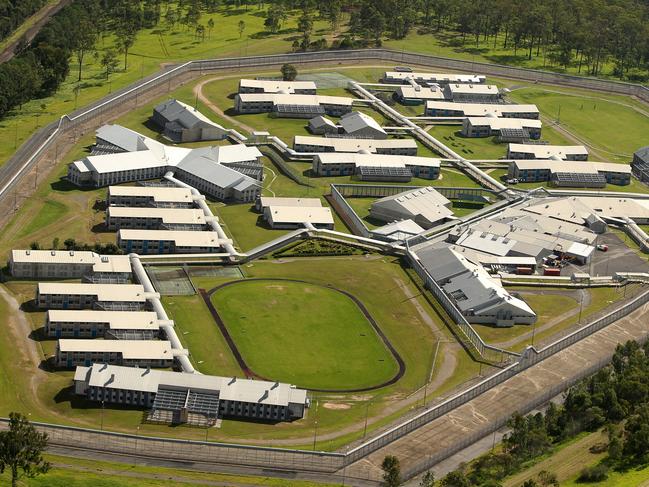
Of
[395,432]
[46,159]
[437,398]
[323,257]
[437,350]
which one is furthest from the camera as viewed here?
[46,159]

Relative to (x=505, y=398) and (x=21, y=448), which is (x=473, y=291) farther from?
(x=21, y=448)

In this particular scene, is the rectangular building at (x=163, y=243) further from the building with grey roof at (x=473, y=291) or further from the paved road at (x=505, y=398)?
the paved road at (x=505, y=398)

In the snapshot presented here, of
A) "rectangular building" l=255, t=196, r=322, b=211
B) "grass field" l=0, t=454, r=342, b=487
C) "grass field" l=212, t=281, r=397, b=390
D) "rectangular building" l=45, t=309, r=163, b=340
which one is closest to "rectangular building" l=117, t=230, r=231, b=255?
"grass field" l=212, t=281, r=397, b=390

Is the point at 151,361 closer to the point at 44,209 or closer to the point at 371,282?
the point at 371,282

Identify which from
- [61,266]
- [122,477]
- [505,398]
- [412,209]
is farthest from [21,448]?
[412,209]

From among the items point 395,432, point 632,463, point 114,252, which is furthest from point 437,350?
point 114,252

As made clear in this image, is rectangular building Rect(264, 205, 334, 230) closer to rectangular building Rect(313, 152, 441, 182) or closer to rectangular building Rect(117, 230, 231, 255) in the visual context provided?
rectangular building Rect(117, 230, 231, 255)
